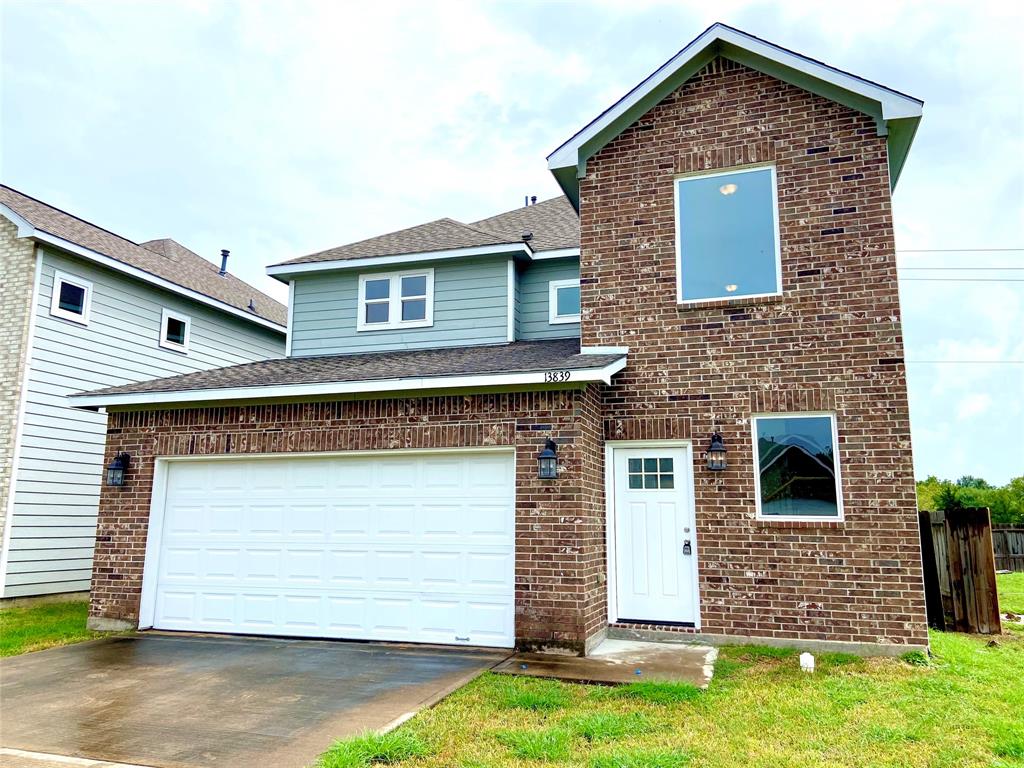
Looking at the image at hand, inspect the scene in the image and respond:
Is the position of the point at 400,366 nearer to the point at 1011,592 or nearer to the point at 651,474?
the point at 651,474

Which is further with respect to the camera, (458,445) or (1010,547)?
(1010,547)

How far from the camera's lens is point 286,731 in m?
4.86

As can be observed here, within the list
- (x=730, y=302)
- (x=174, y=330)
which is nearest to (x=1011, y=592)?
(x=730, y=302)

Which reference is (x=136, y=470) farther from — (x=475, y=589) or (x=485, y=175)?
(x=485, y=175)

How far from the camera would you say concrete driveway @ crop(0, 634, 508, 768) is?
15.1 ft

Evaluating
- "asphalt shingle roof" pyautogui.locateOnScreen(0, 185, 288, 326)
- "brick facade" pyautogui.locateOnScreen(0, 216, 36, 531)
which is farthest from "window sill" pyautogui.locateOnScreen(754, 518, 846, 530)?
"asphalt shingle roof" pyautogui.locateOnScreen(0, 185, 288, 326)

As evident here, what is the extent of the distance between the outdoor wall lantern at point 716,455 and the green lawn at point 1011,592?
5.85m

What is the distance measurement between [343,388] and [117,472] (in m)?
3.49

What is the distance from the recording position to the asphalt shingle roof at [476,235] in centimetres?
1162

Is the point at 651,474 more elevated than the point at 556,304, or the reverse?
the point at 556,304

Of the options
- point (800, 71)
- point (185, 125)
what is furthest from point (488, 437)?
point (185, 125)

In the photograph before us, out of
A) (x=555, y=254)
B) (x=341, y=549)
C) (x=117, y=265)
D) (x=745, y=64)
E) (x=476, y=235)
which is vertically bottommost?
(x=341, y=549)

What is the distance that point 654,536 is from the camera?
8.29 meters

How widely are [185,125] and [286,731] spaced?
53.5 ft
